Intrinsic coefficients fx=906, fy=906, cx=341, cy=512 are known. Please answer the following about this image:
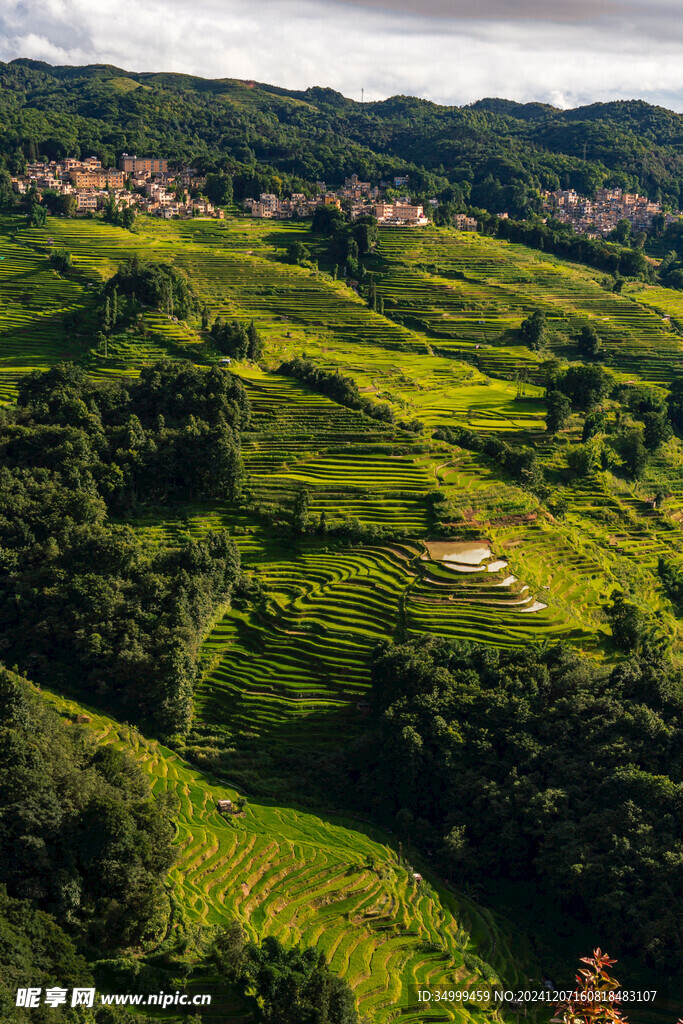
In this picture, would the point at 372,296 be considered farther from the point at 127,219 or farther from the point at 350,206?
the point at 350,206

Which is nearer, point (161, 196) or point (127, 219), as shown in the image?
point (127, 219)

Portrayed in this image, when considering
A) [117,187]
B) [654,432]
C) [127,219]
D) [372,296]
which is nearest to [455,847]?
[654,432]

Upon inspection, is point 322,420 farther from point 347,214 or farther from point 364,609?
point 347,214

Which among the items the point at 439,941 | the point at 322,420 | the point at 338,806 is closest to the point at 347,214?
the point at 322,420

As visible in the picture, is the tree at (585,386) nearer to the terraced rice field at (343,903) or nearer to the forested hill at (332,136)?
the terraced rice field at (343,903)

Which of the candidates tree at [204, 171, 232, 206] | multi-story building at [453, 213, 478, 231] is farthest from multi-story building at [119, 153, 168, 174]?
multi-story building at [453, 213, 478, 231]

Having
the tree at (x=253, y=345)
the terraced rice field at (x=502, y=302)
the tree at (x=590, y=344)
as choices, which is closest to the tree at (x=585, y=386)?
the terraced rice field at (x=502, y=302)
